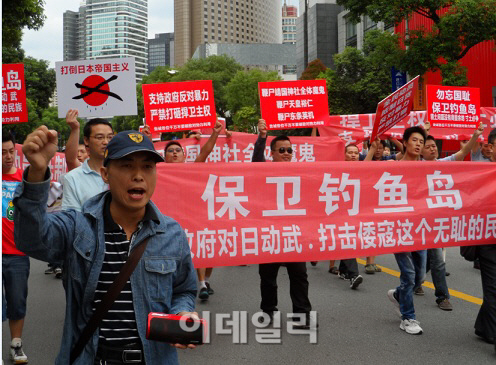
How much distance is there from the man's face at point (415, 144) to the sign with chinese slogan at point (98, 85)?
305cm

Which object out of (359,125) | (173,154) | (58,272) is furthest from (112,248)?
(359,125)

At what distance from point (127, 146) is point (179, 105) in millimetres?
7114

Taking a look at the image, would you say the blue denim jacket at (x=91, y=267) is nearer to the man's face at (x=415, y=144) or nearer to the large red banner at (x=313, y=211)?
the large red banner at (x=313, y=211)

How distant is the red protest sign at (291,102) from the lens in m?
9.98

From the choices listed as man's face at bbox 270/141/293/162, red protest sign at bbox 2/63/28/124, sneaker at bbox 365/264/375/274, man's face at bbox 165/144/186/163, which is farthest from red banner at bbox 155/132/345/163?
man's face at bbox 270/141/293/162

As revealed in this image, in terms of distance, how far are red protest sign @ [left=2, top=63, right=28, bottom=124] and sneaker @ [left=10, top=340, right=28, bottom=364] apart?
16.2 feet

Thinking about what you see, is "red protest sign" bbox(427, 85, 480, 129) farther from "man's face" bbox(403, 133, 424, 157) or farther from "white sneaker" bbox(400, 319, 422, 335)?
"white sneaker" bbox(400, 319, 422, 335)

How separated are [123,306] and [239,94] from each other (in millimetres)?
53327

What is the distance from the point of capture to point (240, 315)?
6039mm

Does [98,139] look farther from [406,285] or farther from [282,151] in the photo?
[406,285]

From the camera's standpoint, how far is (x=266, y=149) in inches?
431

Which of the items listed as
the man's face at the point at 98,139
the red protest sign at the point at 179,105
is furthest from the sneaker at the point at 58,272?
the man's face at the point at 98,139

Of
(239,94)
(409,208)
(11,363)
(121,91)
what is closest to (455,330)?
(409,208)

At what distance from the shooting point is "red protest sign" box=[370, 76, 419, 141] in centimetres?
576
